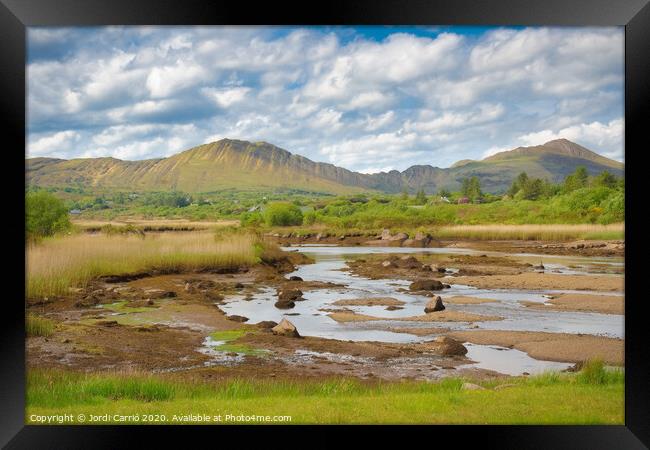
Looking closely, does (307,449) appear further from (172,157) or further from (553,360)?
(172,157)

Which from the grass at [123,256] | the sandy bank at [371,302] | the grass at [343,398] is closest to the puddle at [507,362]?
the grass at [343,398]

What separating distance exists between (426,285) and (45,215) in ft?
17.8

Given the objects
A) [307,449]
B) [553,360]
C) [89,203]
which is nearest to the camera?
[307,449]

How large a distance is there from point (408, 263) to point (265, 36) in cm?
393

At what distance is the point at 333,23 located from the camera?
509 cm

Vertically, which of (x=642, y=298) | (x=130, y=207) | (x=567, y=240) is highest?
(x=130, y=207)

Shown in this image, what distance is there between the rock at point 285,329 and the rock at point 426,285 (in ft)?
7.00

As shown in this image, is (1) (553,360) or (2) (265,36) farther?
(2) (265,36)

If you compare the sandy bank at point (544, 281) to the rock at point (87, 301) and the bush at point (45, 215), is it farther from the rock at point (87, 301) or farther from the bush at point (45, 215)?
the bush at point (45, 215)

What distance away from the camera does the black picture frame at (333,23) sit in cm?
497

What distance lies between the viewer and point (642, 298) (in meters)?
5.04

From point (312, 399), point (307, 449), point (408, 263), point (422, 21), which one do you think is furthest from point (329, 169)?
point (307, 449)

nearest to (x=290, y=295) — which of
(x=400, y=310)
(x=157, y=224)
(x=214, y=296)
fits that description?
(x=214, y=296)

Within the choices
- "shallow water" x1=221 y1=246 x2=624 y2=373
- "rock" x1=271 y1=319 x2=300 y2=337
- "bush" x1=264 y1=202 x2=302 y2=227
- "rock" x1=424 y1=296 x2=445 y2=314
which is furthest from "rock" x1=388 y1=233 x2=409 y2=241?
"rock" x1=271 y1=319 x2=300 y2=337
